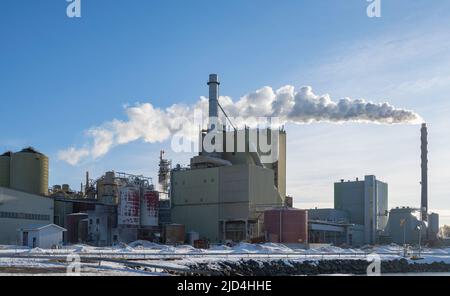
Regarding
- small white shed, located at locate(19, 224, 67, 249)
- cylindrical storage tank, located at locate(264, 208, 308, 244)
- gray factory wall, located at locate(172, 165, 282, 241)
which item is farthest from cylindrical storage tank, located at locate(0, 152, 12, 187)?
cylindrical storage tank, located at locate(264, 208, 308, 244)

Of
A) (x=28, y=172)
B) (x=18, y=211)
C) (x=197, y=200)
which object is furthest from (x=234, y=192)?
(x=18, y=211)

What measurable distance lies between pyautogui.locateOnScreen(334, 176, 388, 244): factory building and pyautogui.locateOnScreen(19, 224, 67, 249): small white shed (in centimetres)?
7128

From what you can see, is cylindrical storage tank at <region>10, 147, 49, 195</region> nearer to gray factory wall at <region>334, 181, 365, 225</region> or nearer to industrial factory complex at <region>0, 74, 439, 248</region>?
industrial factory complex at <region>0, 74, 439, 248</region>

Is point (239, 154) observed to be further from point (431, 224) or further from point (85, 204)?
point (431, 224)

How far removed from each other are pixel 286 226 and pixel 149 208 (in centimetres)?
2215

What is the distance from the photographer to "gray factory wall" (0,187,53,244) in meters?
72.1

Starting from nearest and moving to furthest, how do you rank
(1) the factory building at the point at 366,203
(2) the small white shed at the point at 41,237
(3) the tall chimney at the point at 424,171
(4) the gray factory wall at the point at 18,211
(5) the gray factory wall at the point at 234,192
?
(2) the small white shed at the point at 41,237, (4) the gray factory wall at the point at 18,211, (5) the gray factory wall at the point at 234,192, (3) the tall chimney at the point at 424,171, (1) the factory building at the point at 366,203

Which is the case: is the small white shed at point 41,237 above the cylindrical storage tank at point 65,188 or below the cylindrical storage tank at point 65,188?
below

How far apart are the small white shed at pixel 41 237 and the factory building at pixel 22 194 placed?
7171 mm

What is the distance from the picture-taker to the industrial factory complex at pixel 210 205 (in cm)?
8794

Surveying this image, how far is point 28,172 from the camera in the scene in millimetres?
95250

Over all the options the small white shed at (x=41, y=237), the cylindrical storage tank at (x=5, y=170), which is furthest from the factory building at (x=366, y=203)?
the small white shed at (x=41, y=237)

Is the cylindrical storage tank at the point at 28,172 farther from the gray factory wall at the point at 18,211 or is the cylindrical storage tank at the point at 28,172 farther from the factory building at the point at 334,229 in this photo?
the factory building at the point at 334,229
